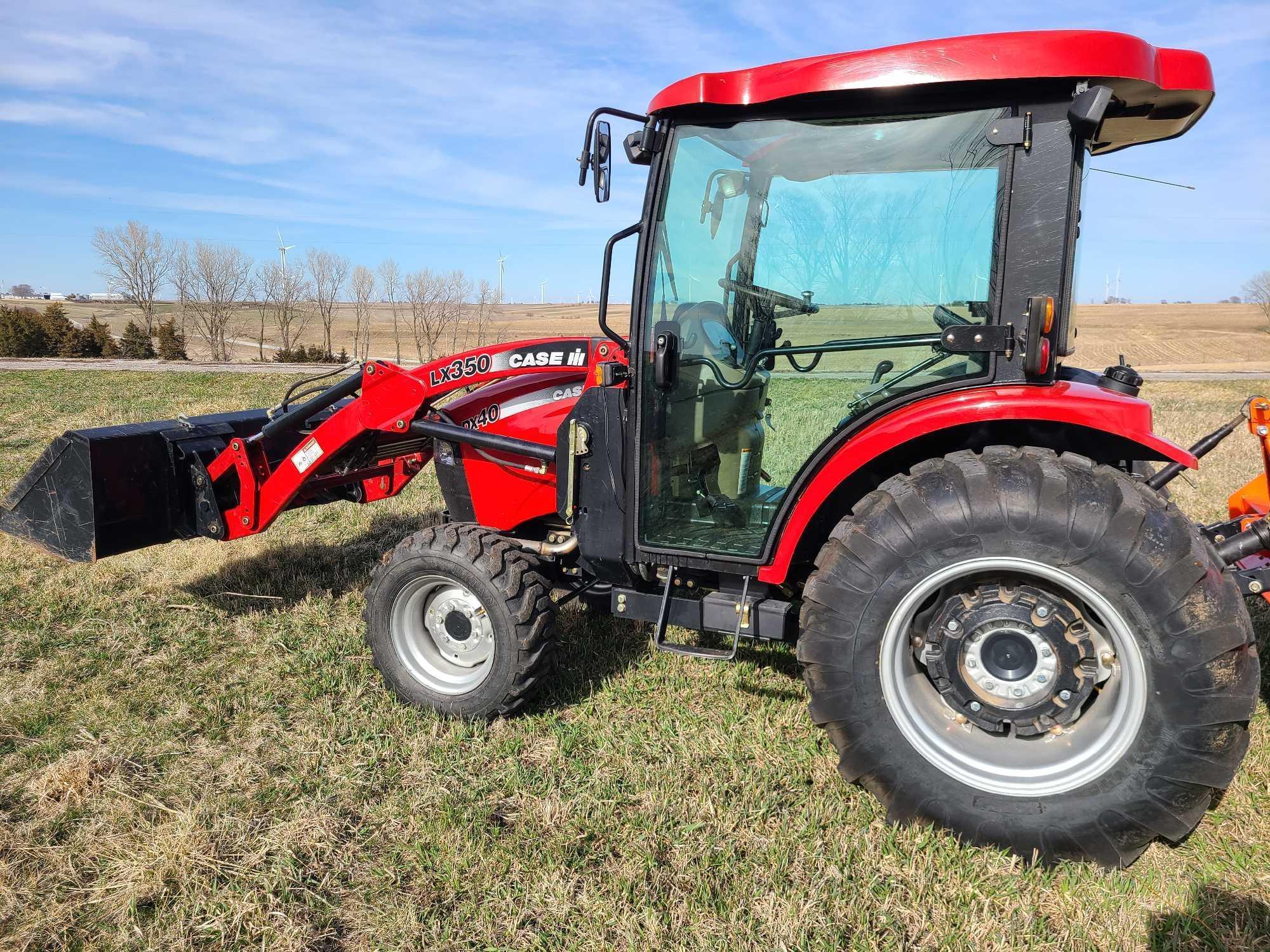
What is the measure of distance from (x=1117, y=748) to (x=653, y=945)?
149 cm

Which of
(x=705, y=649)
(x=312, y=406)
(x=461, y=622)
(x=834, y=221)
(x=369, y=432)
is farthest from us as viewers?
(x=312, y=406)

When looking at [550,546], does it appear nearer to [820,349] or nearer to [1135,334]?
[820,349]

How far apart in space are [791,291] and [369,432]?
2.15 meters

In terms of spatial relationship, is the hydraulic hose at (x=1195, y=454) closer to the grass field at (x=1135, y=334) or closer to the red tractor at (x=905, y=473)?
the red tractor at (x=905, y=473)

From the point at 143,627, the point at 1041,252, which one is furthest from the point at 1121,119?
the point at 143,627

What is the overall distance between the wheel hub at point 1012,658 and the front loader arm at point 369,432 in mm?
1675

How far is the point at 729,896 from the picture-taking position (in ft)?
8.51

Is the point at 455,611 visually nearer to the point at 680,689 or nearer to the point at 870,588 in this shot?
the point at 680,689

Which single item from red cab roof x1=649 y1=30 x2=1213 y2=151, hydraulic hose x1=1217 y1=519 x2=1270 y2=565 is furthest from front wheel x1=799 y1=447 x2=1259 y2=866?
red cab roof x1=649 y1=30 x2=1213 y2=151

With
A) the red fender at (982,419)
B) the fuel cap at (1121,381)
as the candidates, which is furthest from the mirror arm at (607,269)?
the fuel cap at (1121,381)

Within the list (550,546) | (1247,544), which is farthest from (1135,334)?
(550,546)

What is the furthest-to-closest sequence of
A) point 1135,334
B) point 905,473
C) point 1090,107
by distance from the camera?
point 1135,334
point 905,473
point 1090,107

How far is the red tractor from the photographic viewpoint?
2.52 m

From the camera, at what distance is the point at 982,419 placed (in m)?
2.67
